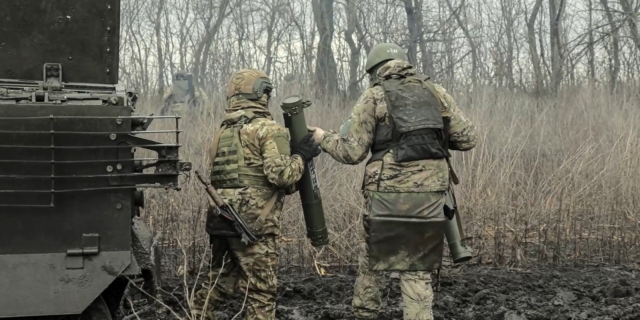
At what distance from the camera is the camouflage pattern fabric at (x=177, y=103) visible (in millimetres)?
9555

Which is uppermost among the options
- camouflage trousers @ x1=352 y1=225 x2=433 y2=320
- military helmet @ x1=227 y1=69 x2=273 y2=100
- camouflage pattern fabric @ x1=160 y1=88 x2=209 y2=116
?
camouflage pattern fabric @ x1=160 y1=88 x2=209 y2=116

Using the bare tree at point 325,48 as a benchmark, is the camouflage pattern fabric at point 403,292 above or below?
below

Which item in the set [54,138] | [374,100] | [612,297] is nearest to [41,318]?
[54,138]

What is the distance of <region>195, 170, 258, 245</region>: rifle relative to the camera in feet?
14.5

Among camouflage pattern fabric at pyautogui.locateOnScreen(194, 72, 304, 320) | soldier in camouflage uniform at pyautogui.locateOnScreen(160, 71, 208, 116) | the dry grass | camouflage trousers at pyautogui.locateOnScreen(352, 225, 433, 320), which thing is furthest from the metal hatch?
soldier in camouflage uniform at pyautogui.locateOnScreen(160, 71, 208, 116)

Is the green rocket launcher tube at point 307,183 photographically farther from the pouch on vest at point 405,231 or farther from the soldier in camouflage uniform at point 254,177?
the pouch on vest at point 405,231

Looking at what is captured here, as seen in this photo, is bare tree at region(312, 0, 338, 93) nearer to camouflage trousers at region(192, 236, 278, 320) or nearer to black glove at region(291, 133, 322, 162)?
black glove at region(291, 133, 322, 162)

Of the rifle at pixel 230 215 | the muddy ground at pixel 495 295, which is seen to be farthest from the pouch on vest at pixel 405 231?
the muddy ground at pixel 495 295

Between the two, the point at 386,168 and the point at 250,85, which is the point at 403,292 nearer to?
the point at 386,168

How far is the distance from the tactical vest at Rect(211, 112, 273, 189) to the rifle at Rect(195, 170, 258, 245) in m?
0.16

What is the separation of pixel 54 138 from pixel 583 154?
6.39 meters

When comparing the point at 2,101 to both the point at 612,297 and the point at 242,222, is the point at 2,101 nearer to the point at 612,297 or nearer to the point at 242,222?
the point at 242,222

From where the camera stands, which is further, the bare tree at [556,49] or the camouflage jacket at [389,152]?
the bare tree at [556,49]

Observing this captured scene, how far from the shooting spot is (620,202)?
8109mm
